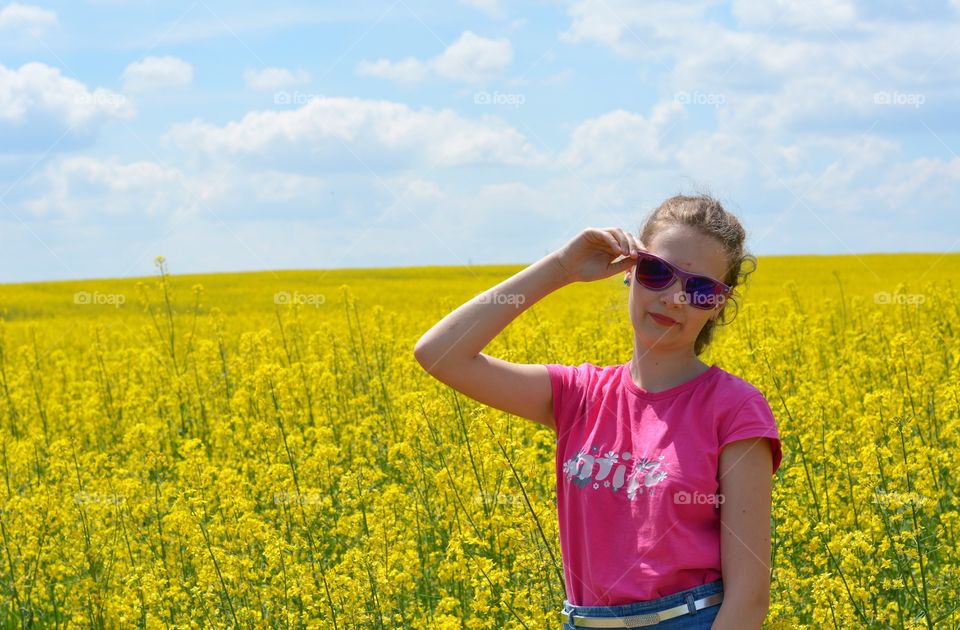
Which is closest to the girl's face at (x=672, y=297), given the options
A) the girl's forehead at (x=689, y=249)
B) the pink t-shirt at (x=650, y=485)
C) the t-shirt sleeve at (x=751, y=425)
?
the girl's forehead at (x=689, y=249)

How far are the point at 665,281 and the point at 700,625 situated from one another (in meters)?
0.78

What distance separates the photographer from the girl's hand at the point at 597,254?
237 centimetres

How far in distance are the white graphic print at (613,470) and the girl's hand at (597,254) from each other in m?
0.43

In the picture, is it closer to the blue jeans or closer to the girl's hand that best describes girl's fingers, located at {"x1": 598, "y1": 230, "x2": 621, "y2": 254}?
the girl's hand

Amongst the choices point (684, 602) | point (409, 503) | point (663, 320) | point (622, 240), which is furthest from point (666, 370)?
point (409, 503)

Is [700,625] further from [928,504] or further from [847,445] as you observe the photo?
[847,445]

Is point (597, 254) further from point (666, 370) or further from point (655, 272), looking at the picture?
point (666, 370)

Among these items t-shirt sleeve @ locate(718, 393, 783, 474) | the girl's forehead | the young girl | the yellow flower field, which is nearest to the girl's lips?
the young girl

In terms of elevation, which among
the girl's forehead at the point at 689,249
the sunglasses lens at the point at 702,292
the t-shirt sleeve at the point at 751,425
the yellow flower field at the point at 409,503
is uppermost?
the girl's forehead at the point at 689,249

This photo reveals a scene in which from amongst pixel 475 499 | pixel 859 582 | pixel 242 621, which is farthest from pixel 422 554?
pixel 859 582

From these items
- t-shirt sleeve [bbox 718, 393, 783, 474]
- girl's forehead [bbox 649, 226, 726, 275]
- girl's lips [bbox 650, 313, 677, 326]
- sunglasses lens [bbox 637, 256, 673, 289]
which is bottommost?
t-shirt sleeve [bbox 718, 393, 783, 474]

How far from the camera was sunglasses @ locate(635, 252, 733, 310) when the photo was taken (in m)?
2.37

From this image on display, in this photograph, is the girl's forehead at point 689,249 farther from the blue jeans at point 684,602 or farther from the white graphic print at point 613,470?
the blue jeans at point 684,602

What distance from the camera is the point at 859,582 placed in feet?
12.8
